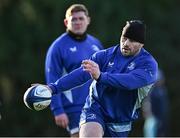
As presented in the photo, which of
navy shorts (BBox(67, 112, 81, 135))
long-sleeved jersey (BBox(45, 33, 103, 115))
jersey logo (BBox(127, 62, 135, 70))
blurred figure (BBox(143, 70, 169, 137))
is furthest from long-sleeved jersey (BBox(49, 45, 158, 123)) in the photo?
blurred figure (BBox(143, 70, 169, 137))

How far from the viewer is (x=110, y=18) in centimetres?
2525

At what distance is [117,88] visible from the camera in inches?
385

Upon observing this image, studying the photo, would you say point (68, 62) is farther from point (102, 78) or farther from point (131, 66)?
point (102, 78)

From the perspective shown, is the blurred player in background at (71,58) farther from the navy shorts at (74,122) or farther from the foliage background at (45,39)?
the foliage background at (45,39)

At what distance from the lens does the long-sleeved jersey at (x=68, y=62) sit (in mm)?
11664

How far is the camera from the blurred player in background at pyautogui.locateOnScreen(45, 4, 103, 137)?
11.7m

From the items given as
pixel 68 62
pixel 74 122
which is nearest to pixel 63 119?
pixel 74 122

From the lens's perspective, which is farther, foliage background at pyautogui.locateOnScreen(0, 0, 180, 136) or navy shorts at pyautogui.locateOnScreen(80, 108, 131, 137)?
foliage background at pyautogui.locateOnScreen(0, 0, 180, 136)

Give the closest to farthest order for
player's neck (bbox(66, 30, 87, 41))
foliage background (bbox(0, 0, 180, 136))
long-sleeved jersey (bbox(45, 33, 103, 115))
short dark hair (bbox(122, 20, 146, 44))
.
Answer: short dark hair (bbox(122, 20, 146, 44)), long-sleeved jersey (bbox(45, 33, 103, 115)), player's neck (bbox(66, 30, 87, 41)), foliage background (bbox(0, 0, 180, 136))

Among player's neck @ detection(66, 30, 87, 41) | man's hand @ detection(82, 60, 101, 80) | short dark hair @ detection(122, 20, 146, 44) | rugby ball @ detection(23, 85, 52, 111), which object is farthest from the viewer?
player's neck @ detection(66, 30, 87, 41)

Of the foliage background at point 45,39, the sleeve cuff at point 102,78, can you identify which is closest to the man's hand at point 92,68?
the sleeve cuff at point 102,78

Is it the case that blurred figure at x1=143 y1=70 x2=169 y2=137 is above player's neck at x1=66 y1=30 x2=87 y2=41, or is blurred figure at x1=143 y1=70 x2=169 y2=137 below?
below

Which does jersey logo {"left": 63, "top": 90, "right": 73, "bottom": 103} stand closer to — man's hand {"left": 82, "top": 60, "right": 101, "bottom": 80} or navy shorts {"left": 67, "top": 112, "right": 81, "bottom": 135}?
navy shorts {"left": 67, "top": 112, "right": 81, "bottom": 135}

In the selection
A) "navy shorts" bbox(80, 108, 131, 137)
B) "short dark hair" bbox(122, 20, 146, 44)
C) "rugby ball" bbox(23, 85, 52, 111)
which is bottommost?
"navy shorts" bbox(80, 108, 131, 137)
